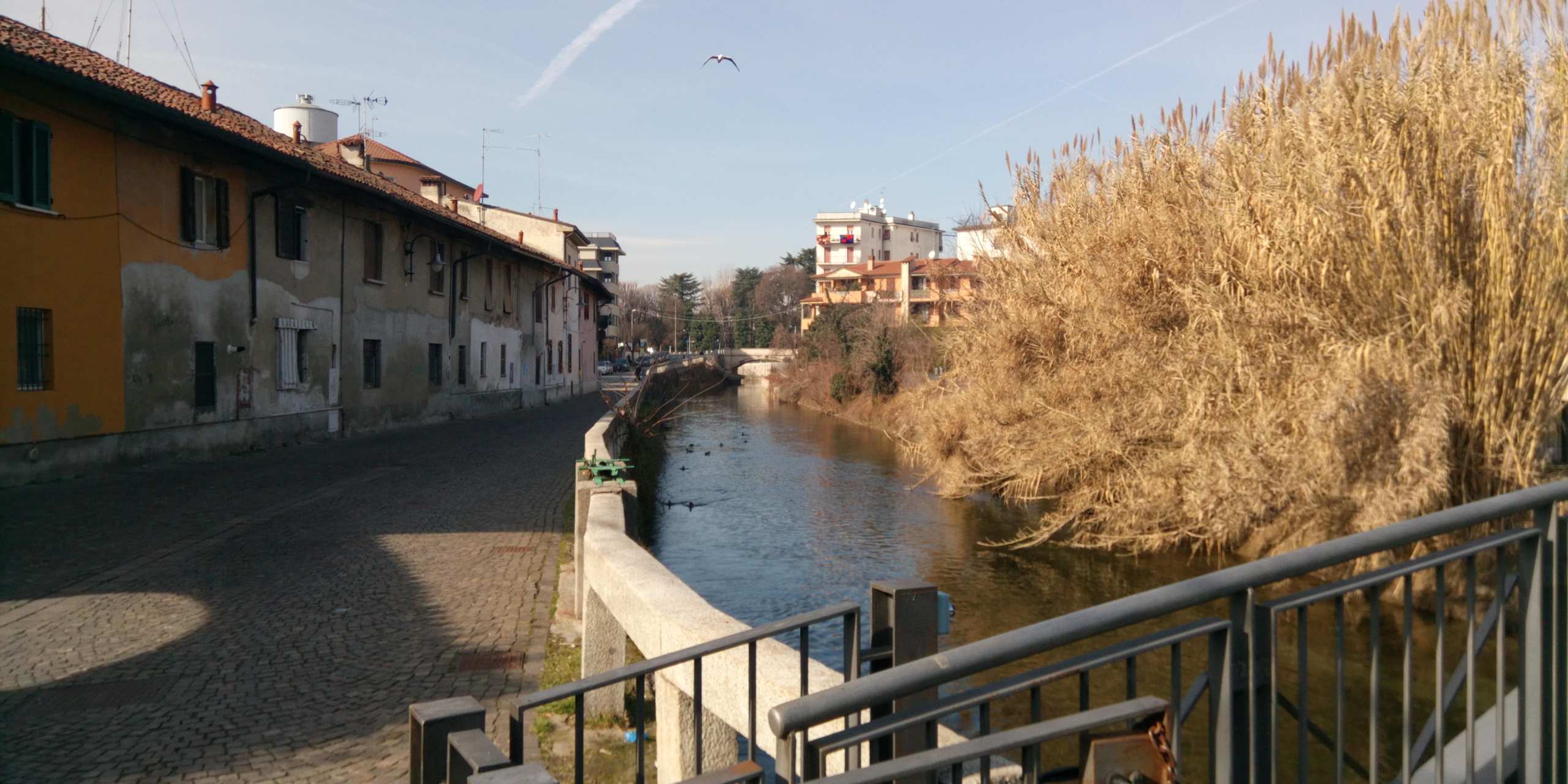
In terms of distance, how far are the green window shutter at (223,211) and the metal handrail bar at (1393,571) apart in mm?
18310

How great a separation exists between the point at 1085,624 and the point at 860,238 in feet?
348

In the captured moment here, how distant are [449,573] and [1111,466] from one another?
27.0ft

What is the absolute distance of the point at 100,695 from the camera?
5293mm

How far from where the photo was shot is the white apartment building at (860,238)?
10594cm

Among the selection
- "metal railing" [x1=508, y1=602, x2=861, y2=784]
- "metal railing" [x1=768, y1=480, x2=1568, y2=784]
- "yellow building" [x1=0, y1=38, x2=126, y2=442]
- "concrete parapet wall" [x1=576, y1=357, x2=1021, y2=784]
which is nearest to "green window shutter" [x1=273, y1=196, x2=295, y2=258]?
"yellow building" [x1=0, y1=38, x2=126, y2=442]

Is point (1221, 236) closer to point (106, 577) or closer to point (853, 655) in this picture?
point (853, 655)

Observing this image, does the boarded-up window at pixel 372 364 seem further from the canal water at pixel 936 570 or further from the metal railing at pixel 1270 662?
the metal railing at pixel 1270 662

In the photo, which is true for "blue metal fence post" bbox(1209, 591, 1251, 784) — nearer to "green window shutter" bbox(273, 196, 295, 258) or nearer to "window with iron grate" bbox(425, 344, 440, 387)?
"green window shutter" bbox(273, 196, 295, 258)

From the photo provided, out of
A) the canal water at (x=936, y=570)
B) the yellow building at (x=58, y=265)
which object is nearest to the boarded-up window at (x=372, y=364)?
the canal water at (x=936, y=570)

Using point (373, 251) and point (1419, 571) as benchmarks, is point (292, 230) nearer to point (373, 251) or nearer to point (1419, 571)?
point (373, 251)

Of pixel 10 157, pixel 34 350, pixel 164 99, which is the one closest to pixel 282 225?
pixel 164 99

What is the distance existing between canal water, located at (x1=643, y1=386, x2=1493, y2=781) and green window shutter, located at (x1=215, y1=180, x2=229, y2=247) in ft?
27.1

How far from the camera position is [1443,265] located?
10.0 meters

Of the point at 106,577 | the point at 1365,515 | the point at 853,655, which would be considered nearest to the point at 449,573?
the point at 106,577
